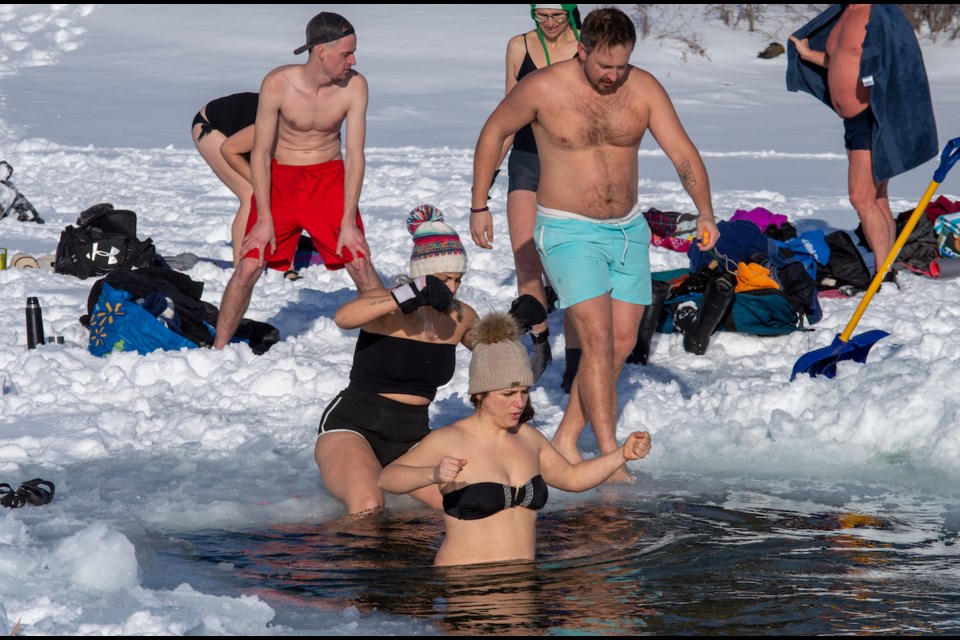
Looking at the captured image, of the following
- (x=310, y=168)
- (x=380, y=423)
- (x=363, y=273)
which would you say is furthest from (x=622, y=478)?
(x=310, y=168)

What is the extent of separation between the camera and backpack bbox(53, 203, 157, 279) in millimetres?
9680

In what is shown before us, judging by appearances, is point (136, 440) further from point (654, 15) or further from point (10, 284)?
point (654, 15)

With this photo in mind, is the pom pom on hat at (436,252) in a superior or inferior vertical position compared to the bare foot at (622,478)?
superior

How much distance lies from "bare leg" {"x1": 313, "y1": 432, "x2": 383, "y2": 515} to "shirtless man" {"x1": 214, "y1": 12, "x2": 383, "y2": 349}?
6.07 ft

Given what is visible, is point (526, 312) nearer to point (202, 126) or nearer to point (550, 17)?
point (550, 17)

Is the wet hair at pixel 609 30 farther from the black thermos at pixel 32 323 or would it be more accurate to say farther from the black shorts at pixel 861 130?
the black thermos at pixel 32 323

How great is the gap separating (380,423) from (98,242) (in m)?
4.48

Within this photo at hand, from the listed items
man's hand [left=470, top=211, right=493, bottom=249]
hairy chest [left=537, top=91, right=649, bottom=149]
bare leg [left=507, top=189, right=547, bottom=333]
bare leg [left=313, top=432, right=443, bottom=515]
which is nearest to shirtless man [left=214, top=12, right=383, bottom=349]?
bare leg [left=507, top=189, right=547, bottom=333]

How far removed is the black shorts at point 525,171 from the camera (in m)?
7.90

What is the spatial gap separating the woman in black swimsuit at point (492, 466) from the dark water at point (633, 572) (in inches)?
4.7

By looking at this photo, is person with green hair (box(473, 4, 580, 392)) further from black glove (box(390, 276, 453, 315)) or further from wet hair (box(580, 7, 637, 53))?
black glove (box(390, 276, 453, 315))

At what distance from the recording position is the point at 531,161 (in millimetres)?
7910

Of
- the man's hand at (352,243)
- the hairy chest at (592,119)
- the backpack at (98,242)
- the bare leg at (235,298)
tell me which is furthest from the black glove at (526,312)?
the backpack at (98,242)

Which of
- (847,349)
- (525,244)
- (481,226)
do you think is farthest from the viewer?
(525,244)
